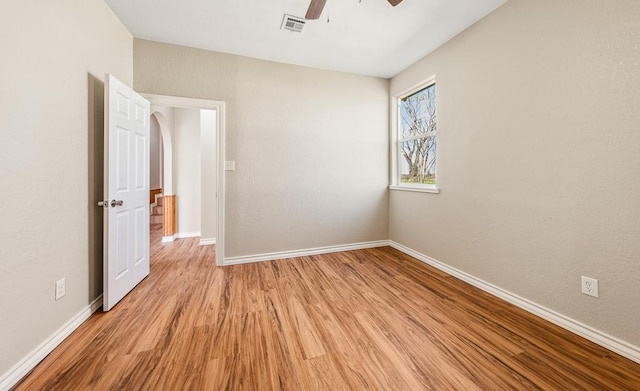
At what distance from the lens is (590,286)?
1695 millimetres

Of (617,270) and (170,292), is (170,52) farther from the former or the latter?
(617,270)

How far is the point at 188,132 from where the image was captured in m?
4.58

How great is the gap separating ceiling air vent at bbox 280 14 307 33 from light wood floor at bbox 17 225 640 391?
2612 millimetres

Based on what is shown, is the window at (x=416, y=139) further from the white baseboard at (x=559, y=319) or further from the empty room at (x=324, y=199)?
the white baseboard at (x=559, y=319)

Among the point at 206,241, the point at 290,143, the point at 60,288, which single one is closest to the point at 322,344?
the point at 60,288

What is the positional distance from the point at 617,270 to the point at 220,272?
3334 millimetres

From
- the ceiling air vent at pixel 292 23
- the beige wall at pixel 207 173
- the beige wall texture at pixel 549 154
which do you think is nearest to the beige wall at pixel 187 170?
the beige wall at pixel 207 173

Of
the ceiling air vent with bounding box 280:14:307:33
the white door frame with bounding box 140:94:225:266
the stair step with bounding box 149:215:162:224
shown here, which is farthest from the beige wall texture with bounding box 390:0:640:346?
the stair step with bounding box 149:215:162:224

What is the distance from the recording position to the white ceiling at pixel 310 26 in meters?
2.23

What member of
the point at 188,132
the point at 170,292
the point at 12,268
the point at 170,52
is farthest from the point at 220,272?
the point at 188,132

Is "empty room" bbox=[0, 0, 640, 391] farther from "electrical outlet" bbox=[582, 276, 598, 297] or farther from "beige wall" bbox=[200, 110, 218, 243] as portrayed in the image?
"beige wall" bbox=[200, 110, 218, 243]

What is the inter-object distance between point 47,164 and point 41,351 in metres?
1.12

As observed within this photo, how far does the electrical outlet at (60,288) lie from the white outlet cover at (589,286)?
3546mm

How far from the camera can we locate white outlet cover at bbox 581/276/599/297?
1670 millimetres
